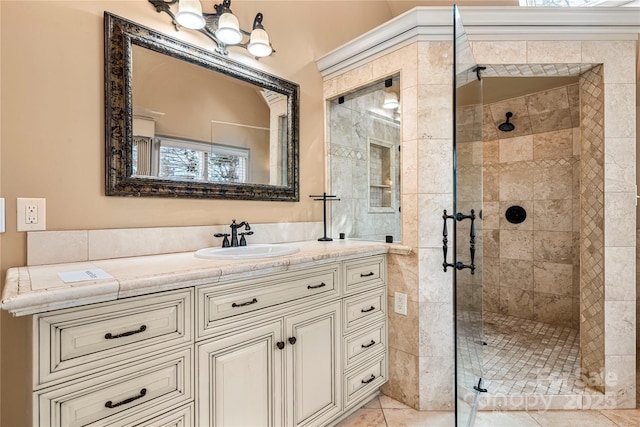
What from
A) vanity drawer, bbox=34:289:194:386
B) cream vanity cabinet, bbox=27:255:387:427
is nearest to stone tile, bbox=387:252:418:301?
cream vanity cabinet, bbox=27:255:387:427

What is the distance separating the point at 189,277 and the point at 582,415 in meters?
2.39

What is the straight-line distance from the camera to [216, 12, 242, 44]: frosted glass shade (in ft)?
5.44

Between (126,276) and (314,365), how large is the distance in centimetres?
98

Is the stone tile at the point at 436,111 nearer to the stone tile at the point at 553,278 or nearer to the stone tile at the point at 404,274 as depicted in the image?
the stone tile at the point at 404,274

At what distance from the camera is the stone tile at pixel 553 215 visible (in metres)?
3.07

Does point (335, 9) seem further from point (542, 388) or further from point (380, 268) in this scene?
point (542, 388)

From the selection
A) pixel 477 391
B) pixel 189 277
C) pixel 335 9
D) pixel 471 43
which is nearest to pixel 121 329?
pixel 189 277

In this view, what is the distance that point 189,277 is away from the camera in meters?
1.06

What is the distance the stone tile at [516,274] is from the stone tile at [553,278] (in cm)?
5

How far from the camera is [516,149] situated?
3348mm

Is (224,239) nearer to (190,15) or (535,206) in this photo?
(190,15)

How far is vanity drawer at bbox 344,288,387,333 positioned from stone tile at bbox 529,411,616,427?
107cm

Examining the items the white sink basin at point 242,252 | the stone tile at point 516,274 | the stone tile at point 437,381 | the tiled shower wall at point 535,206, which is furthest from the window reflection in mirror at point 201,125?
the stone tile at point 516,274

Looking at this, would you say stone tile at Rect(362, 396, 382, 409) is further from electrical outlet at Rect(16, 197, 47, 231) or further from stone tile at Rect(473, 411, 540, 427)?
electrical outlet at Rect(16, 197, 47, 231)
